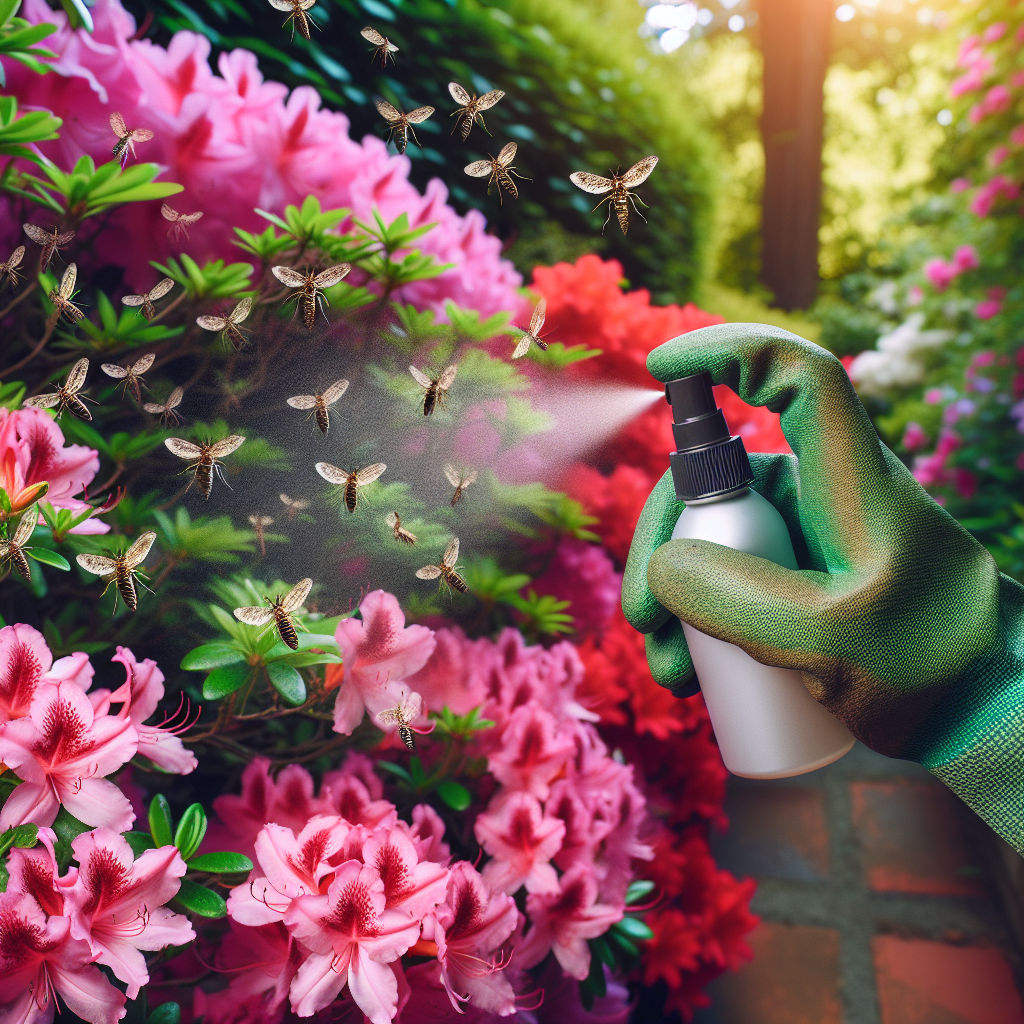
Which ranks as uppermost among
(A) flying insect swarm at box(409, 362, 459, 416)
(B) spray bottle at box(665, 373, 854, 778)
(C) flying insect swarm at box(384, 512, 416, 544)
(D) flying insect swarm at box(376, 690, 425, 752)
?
(B) spray bottle at box(665, 373, 854, 778)

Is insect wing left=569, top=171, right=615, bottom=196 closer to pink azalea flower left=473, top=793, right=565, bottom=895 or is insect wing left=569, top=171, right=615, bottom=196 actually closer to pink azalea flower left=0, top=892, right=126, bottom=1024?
pink azalea flower left=473, top=793, right=565, bottom=895

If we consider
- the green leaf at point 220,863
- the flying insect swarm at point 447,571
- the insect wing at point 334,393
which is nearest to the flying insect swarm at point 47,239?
the insect wing at point 334,393

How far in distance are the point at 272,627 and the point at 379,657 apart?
127 mm

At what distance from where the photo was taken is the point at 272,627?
821 mm

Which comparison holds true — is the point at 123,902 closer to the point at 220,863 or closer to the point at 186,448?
the point at 220,863

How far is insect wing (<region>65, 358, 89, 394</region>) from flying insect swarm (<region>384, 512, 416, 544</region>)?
426mm

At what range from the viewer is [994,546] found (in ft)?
10.3

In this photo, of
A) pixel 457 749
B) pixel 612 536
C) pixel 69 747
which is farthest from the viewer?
pixel 612 536

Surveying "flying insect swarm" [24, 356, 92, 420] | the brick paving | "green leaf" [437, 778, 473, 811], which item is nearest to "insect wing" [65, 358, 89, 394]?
"flying insect swarm" [24, 356, 92, 420]

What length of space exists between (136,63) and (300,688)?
0.89 m

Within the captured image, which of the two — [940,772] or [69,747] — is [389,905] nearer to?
[69,747]

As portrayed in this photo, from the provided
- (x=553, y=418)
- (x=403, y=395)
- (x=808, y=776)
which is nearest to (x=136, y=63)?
(x=403, y=395)

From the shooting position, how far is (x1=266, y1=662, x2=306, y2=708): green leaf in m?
0.78

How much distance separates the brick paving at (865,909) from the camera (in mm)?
1956
